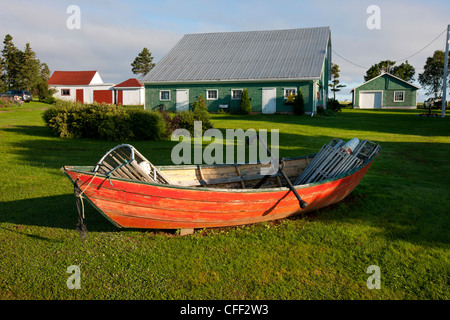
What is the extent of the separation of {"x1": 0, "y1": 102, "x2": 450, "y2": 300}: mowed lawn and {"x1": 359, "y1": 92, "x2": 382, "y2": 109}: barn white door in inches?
1582

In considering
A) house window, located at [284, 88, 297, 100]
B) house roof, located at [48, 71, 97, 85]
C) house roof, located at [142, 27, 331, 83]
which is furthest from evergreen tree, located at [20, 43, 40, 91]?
house window, located at [284, 88, 297, 100]

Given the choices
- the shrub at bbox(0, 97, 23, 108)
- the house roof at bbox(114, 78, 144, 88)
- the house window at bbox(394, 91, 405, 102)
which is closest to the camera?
the shrub at bbox(0, 97, 23, 108)

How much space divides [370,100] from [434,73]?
3510cm

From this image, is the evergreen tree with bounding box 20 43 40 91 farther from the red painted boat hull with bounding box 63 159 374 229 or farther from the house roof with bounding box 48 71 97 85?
the red painted boat hull with bounding box 63 159 374 229

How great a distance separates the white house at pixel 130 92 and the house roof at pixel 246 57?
9.27 m

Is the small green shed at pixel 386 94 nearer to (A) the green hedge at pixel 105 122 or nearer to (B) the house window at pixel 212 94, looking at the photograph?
(B) the house window at pixel 212 94

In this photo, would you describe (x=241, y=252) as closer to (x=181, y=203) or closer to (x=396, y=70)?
(x=181, y=203)

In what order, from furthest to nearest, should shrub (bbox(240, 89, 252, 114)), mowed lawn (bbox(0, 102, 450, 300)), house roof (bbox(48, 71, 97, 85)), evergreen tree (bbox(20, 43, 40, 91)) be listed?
evergreen tree (bbox(20, 43, 40, 91)) → house roof (bbox(48, 71, 97, 85)) → shrub (bbox(240, 89, 252, 114)) → mowed lawn (bbox(0, 102, 450, 300))

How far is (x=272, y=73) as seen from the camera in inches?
1222

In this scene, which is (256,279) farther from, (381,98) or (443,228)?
(381,98)

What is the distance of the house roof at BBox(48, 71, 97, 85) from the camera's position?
51625mm

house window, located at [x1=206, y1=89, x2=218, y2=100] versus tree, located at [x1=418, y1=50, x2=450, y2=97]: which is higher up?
tree, located at [x1=418, y1=50, x2=450, y2=97]

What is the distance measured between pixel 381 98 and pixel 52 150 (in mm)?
42148

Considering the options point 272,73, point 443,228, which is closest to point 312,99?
point 272,73
